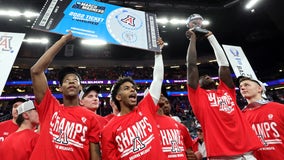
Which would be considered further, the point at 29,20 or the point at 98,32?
the point at 29,20

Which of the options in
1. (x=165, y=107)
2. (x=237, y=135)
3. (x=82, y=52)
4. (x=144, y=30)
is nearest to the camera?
(x=237, y=135)

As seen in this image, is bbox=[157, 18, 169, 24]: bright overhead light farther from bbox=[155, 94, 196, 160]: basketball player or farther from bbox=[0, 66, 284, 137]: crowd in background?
bbox=[155, 94, 196, 160]: basketball player

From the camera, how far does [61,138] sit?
2160 millimetres

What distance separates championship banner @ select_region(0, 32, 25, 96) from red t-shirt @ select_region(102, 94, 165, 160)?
180 cm

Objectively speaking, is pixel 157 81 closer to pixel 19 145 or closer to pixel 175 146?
pixel 175 146

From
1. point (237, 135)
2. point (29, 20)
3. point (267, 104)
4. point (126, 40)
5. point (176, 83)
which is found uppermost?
point (29, 20)

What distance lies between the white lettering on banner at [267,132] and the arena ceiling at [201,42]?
1085 cm

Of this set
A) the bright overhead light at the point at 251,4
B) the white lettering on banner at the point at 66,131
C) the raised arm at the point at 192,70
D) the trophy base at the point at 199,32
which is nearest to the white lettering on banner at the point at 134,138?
the white lettering on banner at the point at 66,131

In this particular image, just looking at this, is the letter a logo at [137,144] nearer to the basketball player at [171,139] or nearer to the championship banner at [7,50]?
the basketball player at [171,139]

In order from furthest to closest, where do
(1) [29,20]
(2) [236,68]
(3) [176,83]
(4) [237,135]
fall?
(3) [176,83], (1) [29,20], (2) [236,68], (4) [237,135]

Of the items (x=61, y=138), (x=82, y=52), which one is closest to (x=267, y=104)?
(x=61, y=138)

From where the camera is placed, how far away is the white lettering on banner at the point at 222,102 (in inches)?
107

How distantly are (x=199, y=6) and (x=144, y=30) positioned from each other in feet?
43.5

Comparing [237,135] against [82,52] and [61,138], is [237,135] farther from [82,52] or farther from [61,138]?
[82,52]
